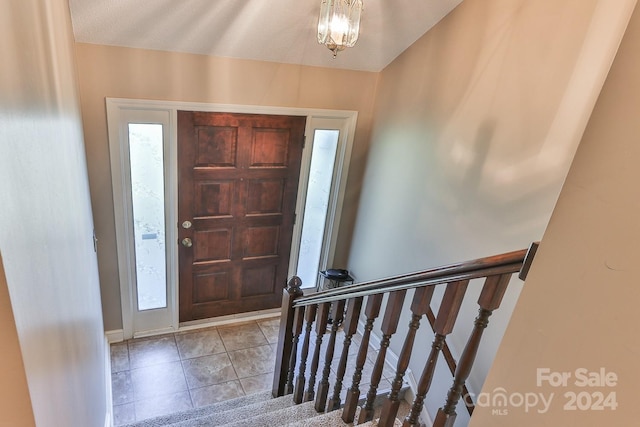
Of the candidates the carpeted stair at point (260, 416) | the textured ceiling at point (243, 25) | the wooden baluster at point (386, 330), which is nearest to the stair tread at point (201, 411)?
the carpeted stair at point (260, 416)

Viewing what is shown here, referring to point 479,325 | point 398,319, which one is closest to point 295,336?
point 398,319

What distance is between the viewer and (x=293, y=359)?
240 cm

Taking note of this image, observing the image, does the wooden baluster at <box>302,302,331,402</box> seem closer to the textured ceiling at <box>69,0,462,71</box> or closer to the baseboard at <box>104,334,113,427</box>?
the baseboard at <box>104,334,113,427</box>

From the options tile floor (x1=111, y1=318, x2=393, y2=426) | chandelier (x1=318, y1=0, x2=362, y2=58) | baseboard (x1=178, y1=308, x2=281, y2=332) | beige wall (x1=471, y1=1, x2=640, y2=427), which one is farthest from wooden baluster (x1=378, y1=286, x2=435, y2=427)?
baseboard (x1=178, y1=308, x2=281, y2=332)

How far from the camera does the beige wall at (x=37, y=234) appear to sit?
0.74 m

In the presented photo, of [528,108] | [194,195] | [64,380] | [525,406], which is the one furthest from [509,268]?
[194,195]

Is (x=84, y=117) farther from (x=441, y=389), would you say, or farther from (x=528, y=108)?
(x=441, y=389)

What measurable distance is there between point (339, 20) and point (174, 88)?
1420mm

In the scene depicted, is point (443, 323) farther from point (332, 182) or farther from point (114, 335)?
point (114, 335)

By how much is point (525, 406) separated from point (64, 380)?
125 cm

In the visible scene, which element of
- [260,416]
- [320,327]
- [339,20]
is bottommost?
[260,416]

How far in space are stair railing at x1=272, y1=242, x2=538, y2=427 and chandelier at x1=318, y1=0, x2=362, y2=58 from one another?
4.52ft

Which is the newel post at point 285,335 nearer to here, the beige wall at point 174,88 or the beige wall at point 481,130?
the beige wall at point 481,130

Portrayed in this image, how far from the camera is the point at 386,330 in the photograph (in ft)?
5.18
